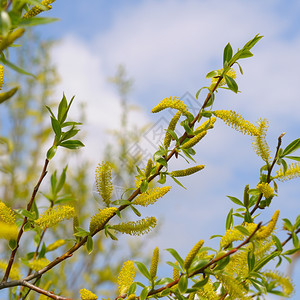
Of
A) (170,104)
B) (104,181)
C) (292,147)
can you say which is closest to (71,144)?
(104,181)

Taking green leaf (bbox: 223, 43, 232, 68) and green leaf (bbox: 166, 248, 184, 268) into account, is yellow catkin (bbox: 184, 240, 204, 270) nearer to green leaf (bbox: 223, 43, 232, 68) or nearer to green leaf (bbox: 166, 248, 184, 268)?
green leaf (bbox: 166, 248, 184, 268)

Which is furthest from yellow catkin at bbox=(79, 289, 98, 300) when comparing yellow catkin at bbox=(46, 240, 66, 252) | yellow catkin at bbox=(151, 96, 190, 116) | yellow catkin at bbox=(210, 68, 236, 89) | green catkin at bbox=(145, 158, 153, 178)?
yellow catkin at bbox=(210, 68, 236, 89)

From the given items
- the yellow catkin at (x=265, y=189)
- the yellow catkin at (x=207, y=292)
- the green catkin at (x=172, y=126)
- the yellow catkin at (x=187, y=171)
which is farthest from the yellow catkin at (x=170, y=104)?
the yellow catkin at (x=207, y=292)

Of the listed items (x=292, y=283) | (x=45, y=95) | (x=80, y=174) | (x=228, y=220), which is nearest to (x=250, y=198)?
(x=228, y=220)

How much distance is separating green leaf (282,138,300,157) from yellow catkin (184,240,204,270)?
14.0 inches

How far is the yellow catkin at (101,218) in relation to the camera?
2.68ft

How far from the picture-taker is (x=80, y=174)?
3213mm

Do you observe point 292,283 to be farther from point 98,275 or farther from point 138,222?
point 98,275

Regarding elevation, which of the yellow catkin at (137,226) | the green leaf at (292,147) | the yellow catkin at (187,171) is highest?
the green leaf at (292,147)

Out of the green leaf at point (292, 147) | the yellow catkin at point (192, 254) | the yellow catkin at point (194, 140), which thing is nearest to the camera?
the yellow catkin at point (192, 254)

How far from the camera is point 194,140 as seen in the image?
0.85 metres

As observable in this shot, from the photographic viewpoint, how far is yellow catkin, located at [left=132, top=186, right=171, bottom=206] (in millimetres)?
801

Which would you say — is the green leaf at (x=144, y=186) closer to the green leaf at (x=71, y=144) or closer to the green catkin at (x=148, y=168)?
the green catkin at (x=148, y=168)

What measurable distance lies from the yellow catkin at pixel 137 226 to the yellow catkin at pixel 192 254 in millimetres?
92
